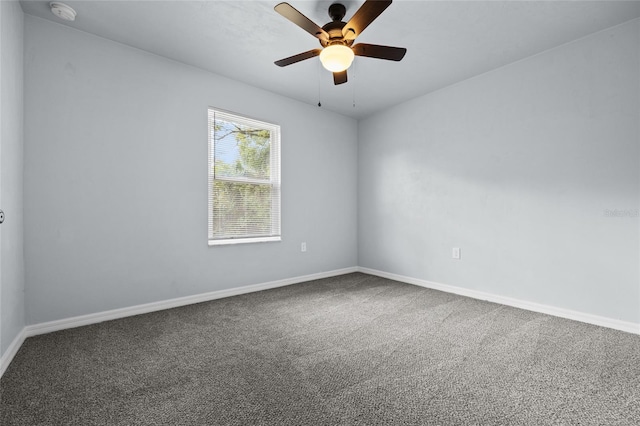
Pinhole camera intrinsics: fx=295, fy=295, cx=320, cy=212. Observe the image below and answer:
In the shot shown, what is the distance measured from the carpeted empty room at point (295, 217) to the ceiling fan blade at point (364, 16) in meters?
0.01

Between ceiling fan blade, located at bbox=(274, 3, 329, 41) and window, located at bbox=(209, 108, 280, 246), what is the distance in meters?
1.70

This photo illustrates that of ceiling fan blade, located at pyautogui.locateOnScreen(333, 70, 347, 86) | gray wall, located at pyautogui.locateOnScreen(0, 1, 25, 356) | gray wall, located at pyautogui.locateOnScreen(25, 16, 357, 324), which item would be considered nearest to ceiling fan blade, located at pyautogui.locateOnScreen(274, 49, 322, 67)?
ceiling fan blade, located at pyautogui.locateOnScreen(333, 70, 347, 86)

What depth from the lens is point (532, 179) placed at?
2951 millimetres

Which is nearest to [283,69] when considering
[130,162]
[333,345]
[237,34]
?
[237,34]

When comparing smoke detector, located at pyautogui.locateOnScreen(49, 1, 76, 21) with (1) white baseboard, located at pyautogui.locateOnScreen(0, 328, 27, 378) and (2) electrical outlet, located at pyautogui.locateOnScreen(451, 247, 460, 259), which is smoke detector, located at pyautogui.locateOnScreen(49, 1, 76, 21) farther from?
(2) electrical outlet, located at pyautogui.locateOnScreen(451, 247, 460, 259)

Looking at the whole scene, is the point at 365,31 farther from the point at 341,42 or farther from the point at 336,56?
the point at 336,56

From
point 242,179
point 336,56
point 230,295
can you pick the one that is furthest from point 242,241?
point 336,56

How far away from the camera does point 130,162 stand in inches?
109

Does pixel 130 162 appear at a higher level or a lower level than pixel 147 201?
higher

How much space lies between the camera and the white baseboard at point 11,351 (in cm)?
179

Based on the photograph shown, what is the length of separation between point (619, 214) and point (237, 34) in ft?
11.8

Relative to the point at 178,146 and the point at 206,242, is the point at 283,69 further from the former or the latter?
the point at 206,242

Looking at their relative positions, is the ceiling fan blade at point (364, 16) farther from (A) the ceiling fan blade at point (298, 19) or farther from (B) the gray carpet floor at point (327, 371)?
(B) the gray carpet floor at point (327, 371)

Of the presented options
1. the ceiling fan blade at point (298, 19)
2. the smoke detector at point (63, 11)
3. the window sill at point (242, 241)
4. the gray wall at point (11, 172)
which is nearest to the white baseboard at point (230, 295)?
the gray wall at point (11, 172)
